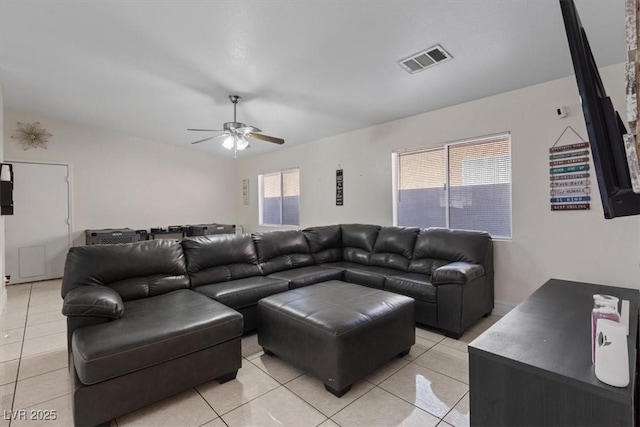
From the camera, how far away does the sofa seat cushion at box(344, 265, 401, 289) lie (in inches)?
131

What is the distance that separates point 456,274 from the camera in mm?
2721

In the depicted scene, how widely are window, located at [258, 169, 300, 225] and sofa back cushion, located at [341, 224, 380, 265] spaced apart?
1.86 m

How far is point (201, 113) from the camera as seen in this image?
4.58 metres

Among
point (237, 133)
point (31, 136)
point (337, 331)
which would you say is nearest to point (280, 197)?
point (237, 133)

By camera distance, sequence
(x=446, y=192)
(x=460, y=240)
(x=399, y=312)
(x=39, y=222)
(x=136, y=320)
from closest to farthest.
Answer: (x=136, y=320) → (x=399, y=312) → (x=460, y=240) → (x=446, y=192) → (x=39, y=222)

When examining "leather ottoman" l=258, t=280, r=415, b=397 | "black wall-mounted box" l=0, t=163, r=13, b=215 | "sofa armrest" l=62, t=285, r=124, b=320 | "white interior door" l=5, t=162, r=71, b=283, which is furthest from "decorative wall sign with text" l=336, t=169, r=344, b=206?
"white interior door" l=5, t=162, r=71, b=283

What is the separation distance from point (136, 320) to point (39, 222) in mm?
4822

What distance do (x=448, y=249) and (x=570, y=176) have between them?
134cm

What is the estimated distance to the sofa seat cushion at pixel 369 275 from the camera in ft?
10.9

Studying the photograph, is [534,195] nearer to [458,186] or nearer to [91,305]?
[458,186]

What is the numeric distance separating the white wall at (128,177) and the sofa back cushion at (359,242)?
4126mm

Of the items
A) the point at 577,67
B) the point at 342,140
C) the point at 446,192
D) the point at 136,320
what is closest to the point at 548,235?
the point at 446,192

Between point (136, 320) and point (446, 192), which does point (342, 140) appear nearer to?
point (446, 192)

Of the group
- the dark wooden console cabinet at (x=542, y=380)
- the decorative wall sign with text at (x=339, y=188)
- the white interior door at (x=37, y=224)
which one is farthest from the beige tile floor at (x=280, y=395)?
the white interior door at (x=37, y=224)
